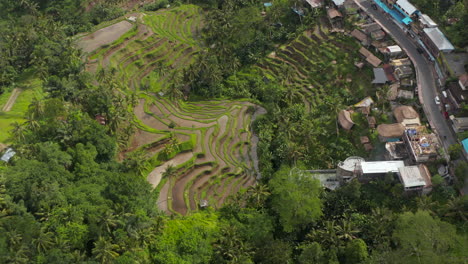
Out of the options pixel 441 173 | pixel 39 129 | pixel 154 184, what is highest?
pixel 441 173

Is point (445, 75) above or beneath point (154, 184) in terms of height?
above

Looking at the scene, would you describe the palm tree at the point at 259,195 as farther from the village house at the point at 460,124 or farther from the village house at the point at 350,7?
the village house at the point at 350,7

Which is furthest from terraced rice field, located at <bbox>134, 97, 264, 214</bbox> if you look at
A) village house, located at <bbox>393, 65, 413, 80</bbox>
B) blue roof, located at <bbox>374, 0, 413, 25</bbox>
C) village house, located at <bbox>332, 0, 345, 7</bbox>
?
blue roof, located at <bbox>374, 0, 413, 25</bbox>

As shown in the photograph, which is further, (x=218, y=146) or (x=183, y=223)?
(x=218, y=146)

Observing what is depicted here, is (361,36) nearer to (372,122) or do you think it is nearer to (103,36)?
(372,122)

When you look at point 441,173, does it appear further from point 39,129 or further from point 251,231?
point 39,129

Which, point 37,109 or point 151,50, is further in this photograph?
point 151,50

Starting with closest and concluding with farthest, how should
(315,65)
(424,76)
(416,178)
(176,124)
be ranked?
(416,178) < (424,76) < (176,124) < (315,65)

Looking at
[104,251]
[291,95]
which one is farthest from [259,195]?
[291,95]

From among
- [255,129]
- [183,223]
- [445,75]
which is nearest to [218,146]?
[255,129]
